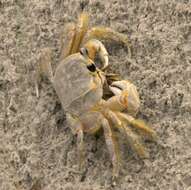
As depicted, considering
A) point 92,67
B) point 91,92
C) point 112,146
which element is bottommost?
point 112,146

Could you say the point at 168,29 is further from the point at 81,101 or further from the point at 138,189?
the point at 138,189

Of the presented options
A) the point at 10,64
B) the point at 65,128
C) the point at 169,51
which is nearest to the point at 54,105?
the point at 65,128

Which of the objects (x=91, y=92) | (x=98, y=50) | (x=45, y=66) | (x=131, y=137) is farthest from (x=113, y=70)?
(x=131, y=137)

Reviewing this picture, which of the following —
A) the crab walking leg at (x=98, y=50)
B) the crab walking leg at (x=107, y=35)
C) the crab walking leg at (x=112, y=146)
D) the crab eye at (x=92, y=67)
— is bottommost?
the crab walking leg at (x=112, y=146)

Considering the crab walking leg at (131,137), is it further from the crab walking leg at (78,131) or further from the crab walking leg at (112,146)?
the crab walking leg at (78,131)

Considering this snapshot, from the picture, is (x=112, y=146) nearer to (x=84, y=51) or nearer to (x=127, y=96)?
(x=127, y=96)

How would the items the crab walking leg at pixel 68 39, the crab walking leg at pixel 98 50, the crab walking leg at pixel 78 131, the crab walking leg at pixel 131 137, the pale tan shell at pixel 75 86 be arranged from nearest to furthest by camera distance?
the crab walking leg at pixel 131 137
the crab walking leg at pixel 78 131
the pale tan shell at pixel 75 86
the crab walking leg at pixel 98 50
the crab walking leg at pixel 68 39

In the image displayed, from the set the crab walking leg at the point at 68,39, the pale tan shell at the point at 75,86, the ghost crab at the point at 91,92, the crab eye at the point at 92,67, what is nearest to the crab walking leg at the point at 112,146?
the ghost crab at the point at 91,92
